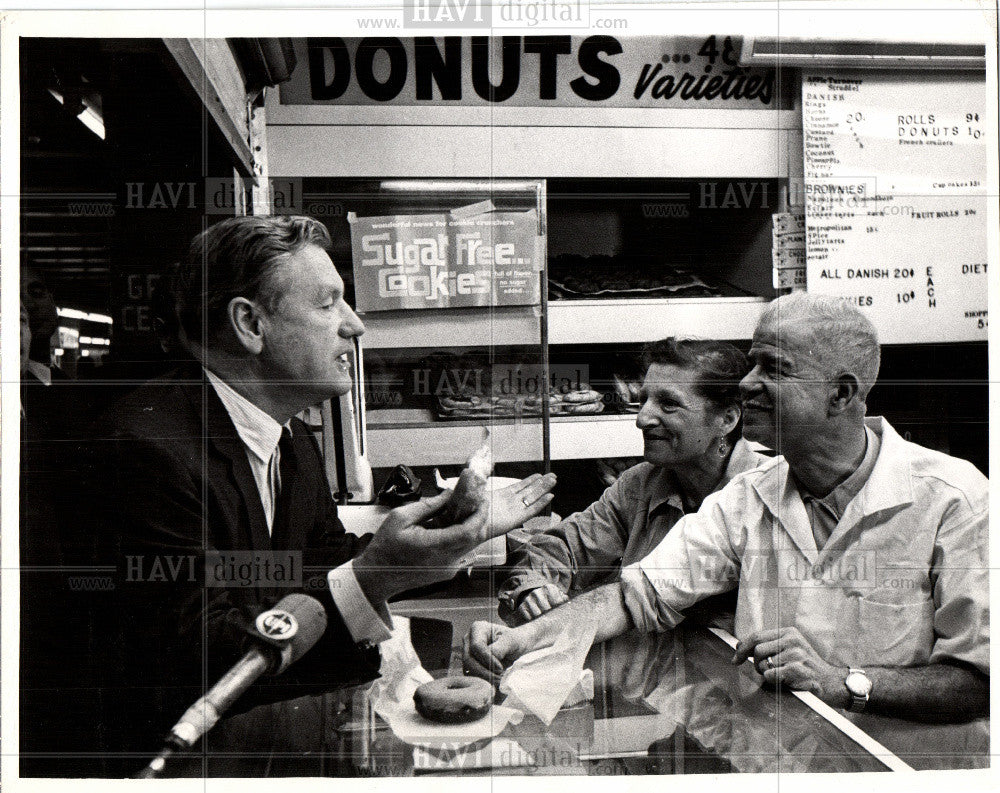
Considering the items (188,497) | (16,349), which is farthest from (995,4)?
(16,349)

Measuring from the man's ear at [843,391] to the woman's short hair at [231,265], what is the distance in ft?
4.62

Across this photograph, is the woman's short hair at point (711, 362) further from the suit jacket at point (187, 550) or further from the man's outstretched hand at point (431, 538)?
the suit jacket at point (187, 550)

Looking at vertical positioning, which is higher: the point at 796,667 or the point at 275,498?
the point at 275,498

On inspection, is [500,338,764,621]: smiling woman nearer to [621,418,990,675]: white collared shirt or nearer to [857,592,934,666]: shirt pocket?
[621,418,990,675]: white collared shirt

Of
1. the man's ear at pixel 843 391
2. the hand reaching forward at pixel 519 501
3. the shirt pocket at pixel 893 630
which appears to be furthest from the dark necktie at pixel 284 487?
the shirt pocket at pixel 893 630

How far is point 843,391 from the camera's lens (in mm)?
2738

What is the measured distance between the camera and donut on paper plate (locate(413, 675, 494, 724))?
8.81 ft

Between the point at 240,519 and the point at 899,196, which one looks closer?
the point at 240,519

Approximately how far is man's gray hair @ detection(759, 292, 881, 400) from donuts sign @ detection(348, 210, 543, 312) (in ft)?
2.22

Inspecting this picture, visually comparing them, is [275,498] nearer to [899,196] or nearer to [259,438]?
[259,438]

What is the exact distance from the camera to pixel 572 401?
2.72m

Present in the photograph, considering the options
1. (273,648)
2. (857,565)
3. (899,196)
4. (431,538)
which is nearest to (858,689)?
(857,565)

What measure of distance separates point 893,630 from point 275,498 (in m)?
1.69

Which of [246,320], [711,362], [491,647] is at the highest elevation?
[246,320]
